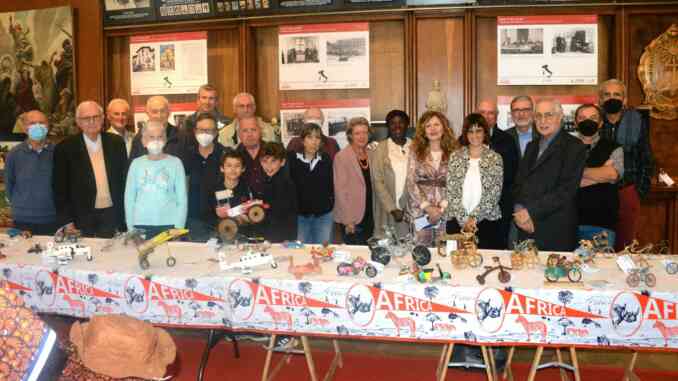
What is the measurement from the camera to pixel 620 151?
4.21 m

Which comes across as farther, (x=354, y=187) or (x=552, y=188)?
(x=354, y=187)

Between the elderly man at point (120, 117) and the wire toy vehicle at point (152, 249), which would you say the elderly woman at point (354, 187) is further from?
the elderly man at point (120, 117)

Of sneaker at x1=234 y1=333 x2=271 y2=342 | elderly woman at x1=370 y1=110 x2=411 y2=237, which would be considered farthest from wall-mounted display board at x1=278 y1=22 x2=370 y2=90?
sneaker at x1=234 y1=333 x2=271 y2=342

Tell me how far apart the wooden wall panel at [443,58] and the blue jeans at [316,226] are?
224cm

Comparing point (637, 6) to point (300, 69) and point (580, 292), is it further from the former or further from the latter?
point (580, 292)

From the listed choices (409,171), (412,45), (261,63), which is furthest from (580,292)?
(261,63)

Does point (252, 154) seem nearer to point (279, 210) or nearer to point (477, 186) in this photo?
point (279, 210)

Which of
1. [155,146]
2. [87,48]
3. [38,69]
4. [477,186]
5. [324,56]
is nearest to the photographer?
[477,186]

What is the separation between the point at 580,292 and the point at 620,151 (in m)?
1.80

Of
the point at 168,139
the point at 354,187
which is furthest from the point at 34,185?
the point at 354,187

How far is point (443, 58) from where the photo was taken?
6.37 m

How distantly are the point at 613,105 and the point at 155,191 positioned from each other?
11.7 ft

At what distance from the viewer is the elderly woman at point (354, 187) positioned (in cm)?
496

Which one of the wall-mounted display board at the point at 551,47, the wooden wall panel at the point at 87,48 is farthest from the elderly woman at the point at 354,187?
the wooden wall panel at the point at 87,48
